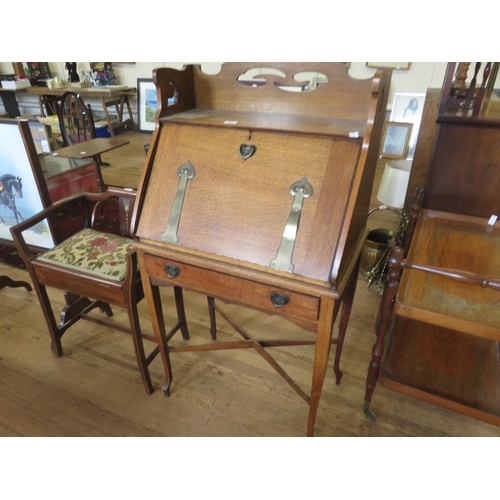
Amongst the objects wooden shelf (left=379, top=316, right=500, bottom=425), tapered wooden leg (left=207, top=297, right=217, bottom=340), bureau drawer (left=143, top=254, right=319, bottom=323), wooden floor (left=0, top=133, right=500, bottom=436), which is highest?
bureau drawer (left=143, top=254, right=319, bottom=323)

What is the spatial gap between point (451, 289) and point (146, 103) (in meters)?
6.31

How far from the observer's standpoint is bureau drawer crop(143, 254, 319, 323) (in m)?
1.10

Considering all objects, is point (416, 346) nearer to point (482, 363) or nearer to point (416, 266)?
point (482, 363)

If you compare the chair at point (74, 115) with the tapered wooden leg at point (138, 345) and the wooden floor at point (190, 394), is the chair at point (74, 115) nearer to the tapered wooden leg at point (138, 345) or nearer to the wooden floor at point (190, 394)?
the wooden floor at point (190, 394)

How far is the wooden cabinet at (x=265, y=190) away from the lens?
1.03 meters

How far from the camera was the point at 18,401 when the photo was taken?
66.7 inches

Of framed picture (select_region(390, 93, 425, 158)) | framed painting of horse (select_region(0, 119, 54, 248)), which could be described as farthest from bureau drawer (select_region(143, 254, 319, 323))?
framed picture (select_region(390, 93, 425, 158))

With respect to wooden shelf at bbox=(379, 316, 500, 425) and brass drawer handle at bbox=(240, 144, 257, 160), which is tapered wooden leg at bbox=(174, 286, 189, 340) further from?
wooden shelf at bbox=(379, 316, 500, 425)

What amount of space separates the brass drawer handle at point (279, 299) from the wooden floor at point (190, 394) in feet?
2.57

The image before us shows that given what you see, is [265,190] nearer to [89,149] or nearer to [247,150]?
[247,150]

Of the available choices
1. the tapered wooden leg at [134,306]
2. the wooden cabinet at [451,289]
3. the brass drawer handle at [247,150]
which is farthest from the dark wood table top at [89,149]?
the wooden cabinet at [451,289]

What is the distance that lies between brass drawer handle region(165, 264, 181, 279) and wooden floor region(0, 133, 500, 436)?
77cm

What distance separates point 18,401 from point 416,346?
194cm

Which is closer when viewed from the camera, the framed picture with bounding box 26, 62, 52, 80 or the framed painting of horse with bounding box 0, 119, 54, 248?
the framed painting of horse with bounding box 0, 119, 54, 248
